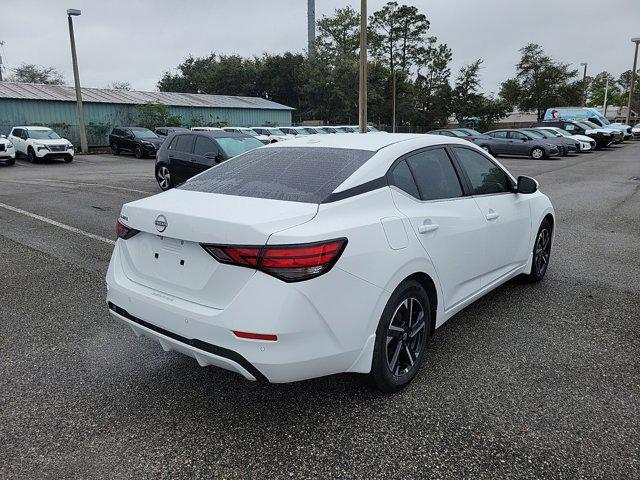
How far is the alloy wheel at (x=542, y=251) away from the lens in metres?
4.98

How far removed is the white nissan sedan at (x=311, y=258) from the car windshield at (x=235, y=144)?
24.6 feet

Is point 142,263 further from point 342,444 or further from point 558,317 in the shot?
point 558,317

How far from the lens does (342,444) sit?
2594mm

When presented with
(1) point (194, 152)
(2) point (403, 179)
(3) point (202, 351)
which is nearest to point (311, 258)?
(3) point (202, 351)

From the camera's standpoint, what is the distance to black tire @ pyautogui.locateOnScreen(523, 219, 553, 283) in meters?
4.95

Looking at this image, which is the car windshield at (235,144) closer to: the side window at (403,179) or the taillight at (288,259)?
the side window at (403,179)

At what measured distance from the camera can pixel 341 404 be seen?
2951mm

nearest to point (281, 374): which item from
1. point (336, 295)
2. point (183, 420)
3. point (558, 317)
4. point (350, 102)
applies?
point (336, 295)

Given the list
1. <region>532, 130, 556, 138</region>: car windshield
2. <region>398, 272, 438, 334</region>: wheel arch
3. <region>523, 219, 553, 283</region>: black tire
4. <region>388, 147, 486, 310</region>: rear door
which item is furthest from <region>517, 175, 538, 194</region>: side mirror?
<region>532, 130, 556, 138</region>: car windshield

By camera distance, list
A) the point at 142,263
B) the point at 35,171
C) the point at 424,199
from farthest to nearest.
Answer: the point at 35,171
the point at 424,199
the point at 142,263

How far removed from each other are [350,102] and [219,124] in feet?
57.9

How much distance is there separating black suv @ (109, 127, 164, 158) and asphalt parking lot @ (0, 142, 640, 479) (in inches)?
860

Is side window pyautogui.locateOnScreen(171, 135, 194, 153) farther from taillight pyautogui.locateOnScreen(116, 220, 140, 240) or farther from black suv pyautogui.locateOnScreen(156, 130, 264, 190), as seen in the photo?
taillight pyautogui.locateOnScreen(116, 220, 140, 240)

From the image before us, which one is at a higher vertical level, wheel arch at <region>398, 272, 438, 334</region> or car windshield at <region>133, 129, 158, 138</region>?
car windshield at <region>133, 129, 158, 138</region>
